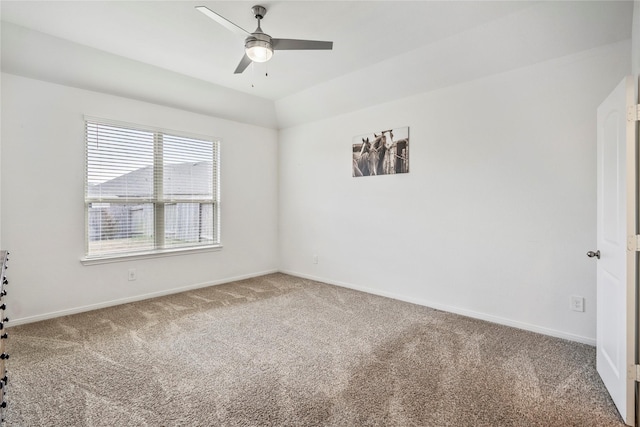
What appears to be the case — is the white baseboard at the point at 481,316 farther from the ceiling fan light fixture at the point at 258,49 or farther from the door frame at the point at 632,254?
the ceiling fan light fixture at the point at 258,49

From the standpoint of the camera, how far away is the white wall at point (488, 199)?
2.69 metres

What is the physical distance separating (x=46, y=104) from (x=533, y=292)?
5.15 metres

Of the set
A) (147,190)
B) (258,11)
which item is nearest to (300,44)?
(258,11)

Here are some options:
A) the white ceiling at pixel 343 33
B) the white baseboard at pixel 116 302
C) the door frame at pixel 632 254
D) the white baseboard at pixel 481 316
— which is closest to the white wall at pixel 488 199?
the white baseboard at pixel 481 316

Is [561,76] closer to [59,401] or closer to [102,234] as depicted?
[59,401]

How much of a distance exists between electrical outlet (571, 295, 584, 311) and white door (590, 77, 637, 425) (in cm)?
57

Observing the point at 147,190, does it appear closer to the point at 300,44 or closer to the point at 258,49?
the point at 258,49

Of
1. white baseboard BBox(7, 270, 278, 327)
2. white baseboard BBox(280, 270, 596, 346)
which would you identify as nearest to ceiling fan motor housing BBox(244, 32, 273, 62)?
white baseboard BBox(280, 270, 596, 346)

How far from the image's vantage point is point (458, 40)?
9.55 ft

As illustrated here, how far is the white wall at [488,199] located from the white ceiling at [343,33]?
238 mm

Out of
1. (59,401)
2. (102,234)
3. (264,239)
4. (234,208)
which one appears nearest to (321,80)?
(234,208)

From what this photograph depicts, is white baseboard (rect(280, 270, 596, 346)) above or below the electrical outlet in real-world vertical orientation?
below

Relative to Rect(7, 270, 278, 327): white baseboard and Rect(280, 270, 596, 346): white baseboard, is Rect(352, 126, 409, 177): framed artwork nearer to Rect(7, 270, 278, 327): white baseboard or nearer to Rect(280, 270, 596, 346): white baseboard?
Rect(280, 270, 596, 346): white baseboard

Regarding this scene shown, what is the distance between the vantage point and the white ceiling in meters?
2.44
